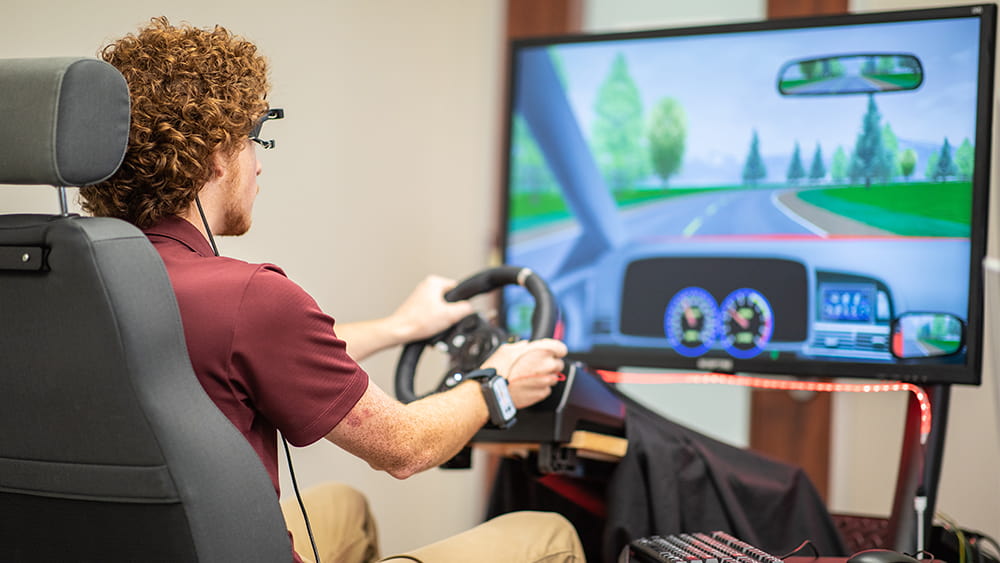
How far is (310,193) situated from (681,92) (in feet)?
3.28

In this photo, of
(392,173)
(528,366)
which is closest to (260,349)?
(528,366)

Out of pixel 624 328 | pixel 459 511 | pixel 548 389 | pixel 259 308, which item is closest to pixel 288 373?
pixel 259 308

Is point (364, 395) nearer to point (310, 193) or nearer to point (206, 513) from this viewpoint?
point (206, 513)

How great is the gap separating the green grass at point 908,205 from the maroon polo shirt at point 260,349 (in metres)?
1.24

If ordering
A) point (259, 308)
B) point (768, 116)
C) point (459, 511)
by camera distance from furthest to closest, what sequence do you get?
point (459, 511)
point (768, 116)
point (259, 308)

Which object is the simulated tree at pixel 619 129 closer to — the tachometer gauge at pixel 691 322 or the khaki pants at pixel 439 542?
the tachometer gauge at pixel 691 322

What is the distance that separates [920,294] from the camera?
1968mm

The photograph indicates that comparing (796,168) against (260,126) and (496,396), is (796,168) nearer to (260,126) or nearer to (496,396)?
(496,396)

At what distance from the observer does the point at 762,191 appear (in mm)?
2141

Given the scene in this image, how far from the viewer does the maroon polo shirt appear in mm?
1188

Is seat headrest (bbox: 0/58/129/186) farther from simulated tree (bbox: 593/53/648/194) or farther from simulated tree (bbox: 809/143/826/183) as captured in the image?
simulated tree (bbox: 809/143/826/183)

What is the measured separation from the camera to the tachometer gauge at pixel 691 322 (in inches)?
84.9

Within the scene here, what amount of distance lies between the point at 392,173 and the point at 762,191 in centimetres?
135

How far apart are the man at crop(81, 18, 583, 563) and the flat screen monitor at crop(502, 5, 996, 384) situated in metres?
0.75
